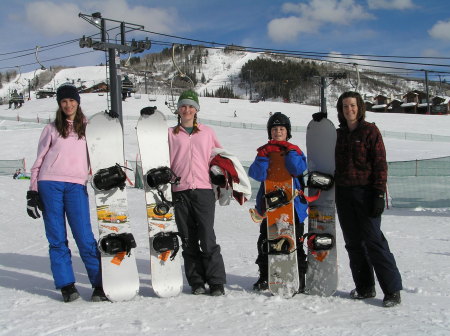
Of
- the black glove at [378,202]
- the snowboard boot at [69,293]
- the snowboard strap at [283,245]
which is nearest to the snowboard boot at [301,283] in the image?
the snowboard strap at [283,245]

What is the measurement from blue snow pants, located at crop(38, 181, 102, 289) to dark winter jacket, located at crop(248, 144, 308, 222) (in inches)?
54.2

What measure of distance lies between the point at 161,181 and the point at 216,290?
988mm

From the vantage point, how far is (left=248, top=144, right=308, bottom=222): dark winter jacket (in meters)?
3.41

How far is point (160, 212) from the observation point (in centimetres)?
353

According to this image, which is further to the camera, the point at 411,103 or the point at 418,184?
the point at 411,103

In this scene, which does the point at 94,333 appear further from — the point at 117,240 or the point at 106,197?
the point at 106,197

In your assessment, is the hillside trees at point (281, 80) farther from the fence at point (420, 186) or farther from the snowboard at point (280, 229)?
the snowboard at point (280, 229)

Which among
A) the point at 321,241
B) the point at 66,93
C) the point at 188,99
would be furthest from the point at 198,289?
the point at 66,93

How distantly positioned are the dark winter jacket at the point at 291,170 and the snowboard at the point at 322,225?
0.37ft

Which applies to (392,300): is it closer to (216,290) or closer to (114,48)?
(216,290)

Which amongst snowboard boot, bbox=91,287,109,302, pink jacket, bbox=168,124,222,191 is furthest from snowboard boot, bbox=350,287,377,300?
snowboard boot, bbox=91,287,109,302

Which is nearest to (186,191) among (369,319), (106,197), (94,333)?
(106,197)

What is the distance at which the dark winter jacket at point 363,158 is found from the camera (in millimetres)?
3127

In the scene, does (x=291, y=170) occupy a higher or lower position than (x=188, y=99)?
lower
